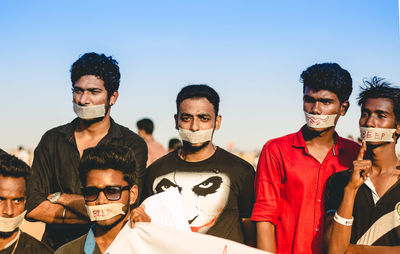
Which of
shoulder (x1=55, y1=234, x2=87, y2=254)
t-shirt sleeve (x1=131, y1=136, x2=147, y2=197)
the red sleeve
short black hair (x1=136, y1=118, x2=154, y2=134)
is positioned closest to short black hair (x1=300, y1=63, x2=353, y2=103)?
the red sleeve

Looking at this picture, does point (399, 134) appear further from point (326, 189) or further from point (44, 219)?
point (44, 219)

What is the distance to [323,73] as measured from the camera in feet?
16.6

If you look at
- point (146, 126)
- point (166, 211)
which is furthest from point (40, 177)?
point (146, 126)

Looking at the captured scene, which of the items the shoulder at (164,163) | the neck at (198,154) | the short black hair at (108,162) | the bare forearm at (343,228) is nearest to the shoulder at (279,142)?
the neck at (198,154)

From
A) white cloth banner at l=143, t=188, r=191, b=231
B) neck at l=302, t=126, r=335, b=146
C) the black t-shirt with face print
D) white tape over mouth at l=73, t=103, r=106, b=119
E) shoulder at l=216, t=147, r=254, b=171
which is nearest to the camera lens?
white cloth banner at l=143, t=188, r=191, b=231

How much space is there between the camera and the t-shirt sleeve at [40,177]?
5.00m

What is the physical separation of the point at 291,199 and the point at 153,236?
5.06 ft

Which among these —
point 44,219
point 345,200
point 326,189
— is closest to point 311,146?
point 326,189

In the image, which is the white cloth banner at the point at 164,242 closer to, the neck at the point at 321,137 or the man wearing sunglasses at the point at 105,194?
the man wearing sunglasses at the point at 105,194

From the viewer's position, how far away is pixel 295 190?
4.81 meters

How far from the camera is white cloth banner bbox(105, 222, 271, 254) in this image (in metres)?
3.96

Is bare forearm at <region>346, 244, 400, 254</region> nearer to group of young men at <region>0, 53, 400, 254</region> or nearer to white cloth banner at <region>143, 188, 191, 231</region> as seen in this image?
group of young men at <region>0, 53, 400, 254</region>

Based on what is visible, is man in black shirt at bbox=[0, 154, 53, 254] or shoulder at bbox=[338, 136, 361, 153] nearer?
man in black shirt at bbox=[0, 154, 53, 254]

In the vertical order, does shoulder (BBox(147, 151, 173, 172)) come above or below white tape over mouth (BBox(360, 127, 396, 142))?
below
